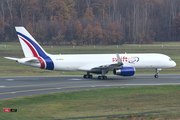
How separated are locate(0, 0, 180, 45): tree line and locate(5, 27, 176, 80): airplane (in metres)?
67.2

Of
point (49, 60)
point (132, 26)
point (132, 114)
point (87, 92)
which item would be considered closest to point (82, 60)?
point (49, 60)

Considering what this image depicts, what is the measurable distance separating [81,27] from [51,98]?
8991 cm

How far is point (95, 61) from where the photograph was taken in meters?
45.3

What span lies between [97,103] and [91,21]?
337 ft

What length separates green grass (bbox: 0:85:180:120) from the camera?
22.0 metres

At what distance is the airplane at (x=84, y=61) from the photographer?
139ft

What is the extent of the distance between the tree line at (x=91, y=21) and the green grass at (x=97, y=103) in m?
81.7

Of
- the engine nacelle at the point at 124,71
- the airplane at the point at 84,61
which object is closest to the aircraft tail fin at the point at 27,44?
the airplane at the point at 84,61

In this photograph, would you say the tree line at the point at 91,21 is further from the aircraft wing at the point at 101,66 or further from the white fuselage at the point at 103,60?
the aircraft wing at the point at 101,66

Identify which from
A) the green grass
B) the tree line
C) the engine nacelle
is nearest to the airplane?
the engine nacelle

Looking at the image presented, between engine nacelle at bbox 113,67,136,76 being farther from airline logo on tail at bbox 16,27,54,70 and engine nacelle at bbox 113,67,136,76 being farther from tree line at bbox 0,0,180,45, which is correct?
tree line at bbox 0,0,180,45

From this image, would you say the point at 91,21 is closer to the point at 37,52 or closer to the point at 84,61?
the point at 84,61

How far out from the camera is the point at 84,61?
44938mm

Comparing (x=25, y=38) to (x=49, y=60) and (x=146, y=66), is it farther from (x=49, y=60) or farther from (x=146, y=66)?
(x=146, y=66)
